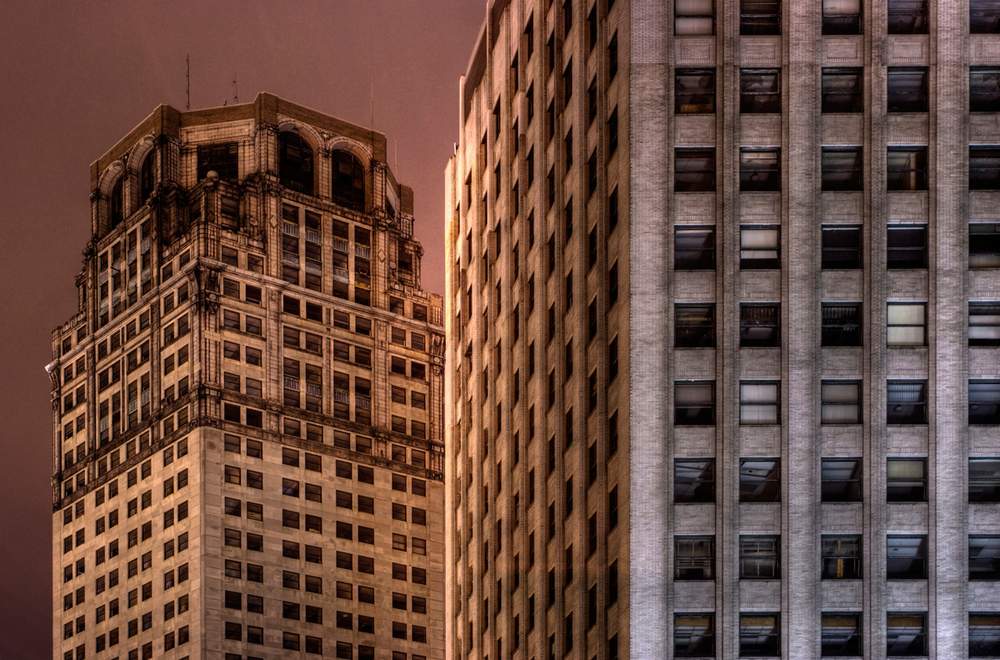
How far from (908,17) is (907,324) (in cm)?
1411

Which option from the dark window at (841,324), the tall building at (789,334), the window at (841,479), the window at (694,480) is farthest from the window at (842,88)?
the window at (694,480)

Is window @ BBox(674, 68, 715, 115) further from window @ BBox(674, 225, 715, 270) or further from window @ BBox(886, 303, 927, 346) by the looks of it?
window @ BBox(886, 303, 927, 346)

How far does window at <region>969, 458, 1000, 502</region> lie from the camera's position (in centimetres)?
9494

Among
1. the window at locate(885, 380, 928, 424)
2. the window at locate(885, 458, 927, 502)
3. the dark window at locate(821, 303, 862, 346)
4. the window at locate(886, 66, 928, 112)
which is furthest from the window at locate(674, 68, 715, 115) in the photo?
the window at locate(885, 458, 927, 502)

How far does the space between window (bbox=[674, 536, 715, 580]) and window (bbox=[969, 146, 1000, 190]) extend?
785 inches

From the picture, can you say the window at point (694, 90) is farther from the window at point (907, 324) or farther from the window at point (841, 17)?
the window at point (907, 324)

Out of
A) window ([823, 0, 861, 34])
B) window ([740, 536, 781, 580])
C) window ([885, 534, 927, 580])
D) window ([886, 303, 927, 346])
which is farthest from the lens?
window ([823, 0, 861, 34])

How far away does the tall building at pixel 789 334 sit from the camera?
9375 cm

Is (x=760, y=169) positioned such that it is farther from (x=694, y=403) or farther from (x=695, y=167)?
(x=694, y=403)

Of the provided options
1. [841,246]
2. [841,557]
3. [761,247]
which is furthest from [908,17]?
[841,557]

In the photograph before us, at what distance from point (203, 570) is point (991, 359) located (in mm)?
109568

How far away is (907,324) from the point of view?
317ft

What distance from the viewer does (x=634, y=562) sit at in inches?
3706

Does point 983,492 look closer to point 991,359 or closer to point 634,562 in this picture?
point 991,359
